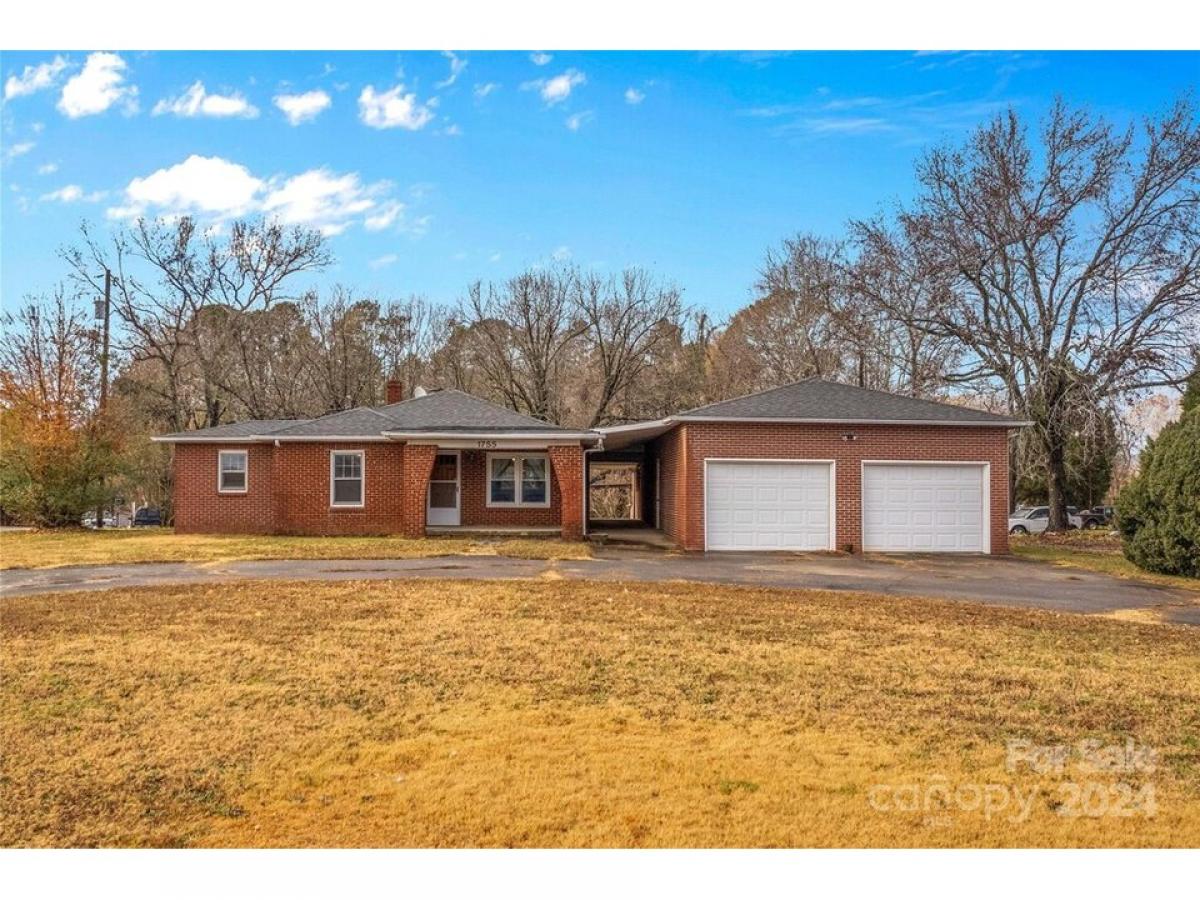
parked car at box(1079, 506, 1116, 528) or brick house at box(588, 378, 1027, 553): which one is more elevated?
brick house at box(588, 378, 1027, 553)

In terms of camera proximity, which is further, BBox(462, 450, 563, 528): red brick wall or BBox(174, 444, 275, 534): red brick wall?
BBox(462, 450, 563, 528): red brick wall

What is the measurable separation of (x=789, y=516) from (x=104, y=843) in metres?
15.1

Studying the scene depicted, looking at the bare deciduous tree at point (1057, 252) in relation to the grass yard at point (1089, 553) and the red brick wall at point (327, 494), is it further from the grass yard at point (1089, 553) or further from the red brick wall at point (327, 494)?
the red brick wall at point (327, 494)

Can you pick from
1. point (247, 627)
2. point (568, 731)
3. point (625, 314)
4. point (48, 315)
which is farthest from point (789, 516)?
point (48, 315)

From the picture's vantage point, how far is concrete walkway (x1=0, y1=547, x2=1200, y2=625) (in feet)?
36.7

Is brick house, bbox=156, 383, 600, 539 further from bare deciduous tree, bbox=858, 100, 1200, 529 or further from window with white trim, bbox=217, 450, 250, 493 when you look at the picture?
bare deciduous tree, bbox=858, 100, 1200, 529

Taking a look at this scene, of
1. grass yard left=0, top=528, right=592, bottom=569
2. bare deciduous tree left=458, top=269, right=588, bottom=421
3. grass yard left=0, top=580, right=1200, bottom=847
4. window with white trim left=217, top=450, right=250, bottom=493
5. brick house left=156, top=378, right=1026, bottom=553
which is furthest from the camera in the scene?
bare deciduous tree left=458, top=269, right=588, bottom=421

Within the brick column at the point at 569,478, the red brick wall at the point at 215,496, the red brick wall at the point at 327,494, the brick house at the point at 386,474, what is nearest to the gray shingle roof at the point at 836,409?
the brick column at the point at 569,478

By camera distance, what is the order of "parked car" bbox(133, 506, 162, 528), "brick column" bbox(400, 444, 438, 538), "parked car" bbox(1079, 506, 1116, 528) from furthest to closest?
1. "parked car" bbox(133, 506, 162, 528)
2. "parked car" bbox(1079, 506, 1116, 528)
3. "brick column" bbox(400, 444, 438, 538)

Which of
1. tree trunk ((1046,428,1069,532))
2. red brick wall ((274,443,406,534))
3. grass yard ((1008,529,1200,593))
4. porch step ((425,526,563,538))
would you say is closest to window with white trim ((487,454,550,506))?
porch step ((425,526,563,538))

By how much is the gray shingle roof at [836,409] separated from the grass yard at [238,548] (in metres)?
4.22

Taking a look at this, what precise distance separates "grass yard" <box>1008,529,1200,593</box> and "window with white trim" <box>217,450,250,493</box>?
1797 cm

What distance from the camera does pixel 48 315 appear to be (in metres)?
25.1

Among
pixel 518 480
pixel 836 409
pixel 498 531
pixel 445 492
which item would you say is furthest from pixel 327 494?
pixel 836 409
